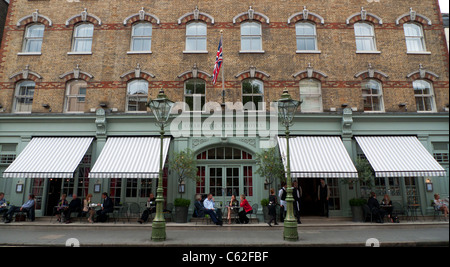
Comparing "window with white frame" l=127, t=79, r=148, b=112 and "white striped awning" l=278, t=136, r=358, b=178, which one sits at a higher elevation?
"window with white frame" l=127, t=79, r=148, b=112

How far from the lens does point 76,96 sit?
51.9ft

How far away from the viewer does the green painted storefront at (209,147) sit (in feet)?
48.3

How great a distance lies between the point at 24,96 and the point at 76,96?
9.98 ft

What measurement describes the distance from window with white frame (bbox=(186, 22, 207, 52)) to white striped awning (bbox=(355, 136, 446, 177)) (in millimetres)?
10212

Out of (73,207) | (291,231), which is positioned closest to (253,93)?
(291,231)

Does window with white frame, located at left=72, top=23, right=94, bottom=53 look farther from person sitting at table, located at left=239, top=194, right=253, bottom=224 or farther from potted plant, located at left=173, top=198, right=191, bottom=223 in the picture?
person sitting at table, located at left=239, top=194, right=253, bottom=224

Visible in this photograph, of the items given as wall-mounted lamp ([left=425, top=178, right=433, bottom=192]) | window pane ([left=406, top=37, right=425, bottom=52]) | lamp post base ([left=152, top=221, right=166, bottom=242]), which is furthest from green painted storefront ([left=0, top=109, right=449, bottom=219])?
lamp post base ([left=152, top=221, right=166, bottom=242])

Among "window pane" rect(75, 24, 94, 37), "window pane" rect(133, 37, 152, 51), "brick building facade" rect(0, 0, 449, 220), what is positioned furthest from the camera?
"window pane" rect(75, 24, 94, 37)

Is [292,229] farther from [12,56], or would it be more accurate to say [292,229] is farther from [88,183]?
[12,56]

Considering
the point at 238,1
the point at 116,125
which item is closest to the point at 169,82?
the point at 116,125

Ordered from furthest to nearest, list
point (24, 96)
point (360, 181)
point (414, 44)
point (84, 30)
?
1. point (84, 30)
2. point (414, 44)
3. point (24, 96)
4. point (360, 181)

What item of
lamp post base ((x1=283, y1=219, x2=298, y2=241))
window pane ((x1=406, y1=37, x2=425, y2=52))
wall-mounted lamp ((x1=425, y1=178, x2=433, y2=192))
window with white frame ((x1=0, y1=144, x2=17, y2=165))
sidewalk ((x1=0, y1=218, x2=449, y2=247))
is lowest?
sidewalk ((x1=0, y1=218, x2=449, y2=247))

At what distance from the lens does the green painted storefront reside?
14719 millimetres

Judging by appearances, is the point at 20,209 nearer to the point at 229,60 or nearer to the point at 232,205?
the point at 232,205
